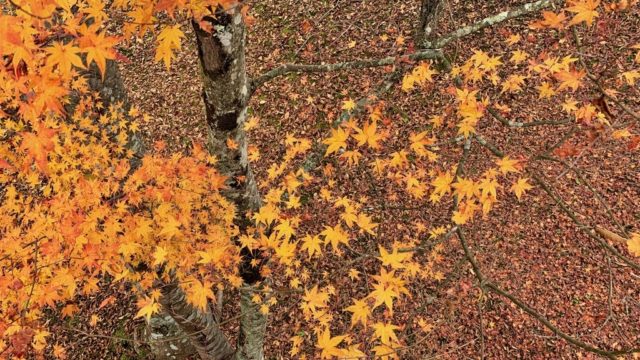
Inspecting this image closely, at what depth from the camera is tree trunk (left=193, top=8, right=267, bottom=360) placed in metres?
2.98

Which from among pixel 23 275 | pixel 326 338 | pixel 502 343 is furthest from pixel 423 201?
pixel 23 275

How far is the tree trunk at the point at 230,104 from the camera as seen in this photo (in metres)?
2.98

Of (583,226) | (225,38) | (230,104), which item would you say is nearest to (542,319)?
(583,226)

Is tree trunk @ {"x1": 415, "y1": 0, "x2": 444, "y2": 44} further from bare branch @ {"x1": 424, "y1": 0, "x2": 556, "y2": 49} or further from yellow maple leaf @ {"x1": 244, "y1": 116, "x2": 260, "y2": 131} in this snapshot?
yellow maple leaf @ {"x1": 244, "y1": 116, "x2": 260, "y2": 131}

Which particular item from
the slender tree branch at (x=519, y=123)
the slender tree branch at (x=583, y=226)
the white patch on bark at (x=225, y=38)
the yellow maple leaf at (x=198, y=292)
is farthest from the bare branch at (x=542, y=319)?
the yellow maple leaf at (x=198, y=292)

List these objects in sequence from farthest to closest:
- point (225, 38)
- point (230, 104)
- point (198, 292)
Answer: point (198, 292) → point (230, 104) → point (225, 38)

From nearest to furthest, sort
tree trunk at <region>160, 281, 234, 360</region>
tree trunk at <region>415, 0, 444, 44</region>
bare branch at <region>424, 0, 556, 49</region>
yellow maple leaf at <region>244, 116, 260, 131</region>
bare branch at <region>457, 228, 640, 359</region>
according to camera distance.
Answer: bare branch at <region>457, 228, 640, 359</region> → bare branch at <region>424, 0, 556, 49</region> → tree trunk at <region>160, 281, 234, 360</region> → tree trunk at <region>415, 0, 444, 44</region> → yellow maple leaf at <region>244, 116, 260, 131</region>

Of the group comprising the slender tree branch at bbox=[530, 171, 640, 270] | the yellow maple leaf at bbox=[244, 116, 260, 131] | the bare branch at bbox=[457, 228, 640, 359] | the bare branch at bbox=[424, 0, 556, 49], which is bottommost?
the yellow maple leaf at bbox=[244, 116, 260, 131]

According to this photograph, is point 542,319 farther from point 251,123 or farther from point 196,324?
point 251,123

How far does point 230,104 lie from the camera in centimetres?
346

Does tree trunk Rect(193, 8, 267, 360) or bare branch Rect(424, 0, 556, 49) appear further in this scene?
bare branch Rect(424, 0, 556, 49)

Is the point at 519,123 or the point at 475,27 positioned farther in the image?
the point at 475,27

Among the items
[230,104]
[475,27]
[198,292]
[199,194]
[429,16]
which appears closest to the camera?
[230,104]

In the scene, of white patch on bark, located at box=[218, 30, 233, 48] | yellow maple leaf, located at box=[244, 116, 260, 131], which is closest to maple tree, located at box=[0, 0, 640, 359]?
white patch on bark, located at box=[218, 30, 233, 48]
